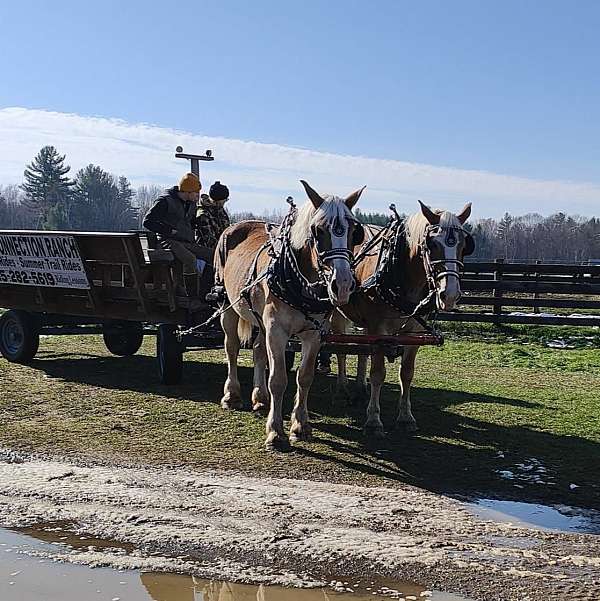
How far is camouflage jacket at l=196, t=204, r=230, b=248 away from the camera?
9594 millimetres

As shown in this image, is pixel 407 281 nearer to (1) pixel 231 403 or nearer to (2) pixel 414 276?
(2) pixel 414 276

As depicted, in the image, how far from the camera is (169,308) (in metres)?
8.97

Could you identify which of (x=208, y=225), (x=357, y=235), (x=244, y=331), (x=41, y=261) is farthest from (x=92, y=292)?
(x=357, y=235)

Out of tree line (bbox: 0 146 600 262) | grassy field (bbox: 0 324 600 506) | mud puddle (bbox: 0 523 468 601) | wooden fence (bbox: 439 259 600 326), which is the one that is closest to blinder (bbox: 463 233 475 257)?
grassy field (bbox: 0 324 600 506)

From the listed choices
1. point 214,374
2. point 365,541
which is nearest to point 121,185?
point 214,374

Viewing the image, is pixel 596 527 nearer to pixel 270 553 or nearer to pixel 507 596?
pixel 507 596

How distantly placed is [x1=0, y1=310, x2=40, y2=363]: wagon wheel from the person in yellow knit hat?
2704 millimetres

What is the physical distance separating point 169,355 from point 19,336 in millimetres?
2956

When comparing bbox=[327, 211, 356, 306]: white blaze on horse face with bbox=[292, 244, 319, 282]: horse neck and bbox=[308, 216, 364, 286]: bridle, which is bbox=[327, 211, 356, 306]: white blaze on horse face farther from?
bbox=[292, 244, 319, 282]: horse neck

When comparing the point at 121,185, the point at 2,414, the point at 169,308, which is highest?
the point at 121,185

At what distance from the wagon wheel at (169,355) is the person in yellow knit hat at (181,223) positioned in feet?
1.83

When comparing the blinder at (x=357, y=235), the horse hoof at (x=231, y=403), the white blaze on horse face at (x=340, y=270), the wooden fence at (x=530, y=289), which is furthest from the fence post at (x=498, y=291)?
the white blaze on horse face at (x=340, y=270)

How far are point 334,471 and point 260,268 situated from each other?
2.10 metres

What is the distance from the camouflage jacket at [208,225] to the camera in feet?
31.5
